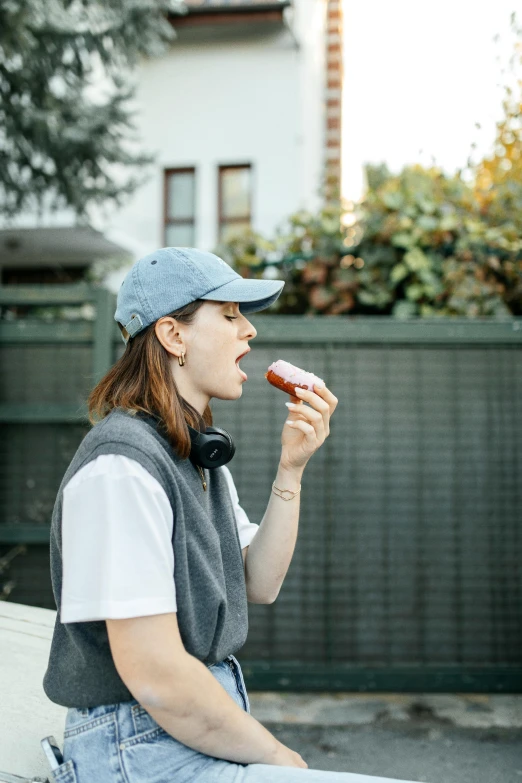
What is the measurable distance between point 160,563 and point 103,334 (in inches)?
117

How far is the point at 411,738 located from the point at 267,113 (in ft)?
40.8

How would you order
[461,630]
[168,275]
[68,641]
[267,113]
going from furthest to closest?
[267,113]
[461,630]
[168,275]
[68,641]

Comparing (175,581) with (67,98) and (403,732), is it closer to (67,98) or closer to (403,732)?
(403,732)

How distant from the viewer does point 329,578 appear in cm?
423

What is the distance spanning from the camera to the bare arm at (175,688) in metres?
1.42

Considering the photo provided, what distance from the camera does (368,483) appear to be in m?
4.30

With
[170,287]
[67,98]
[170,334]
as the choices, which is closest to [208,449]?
[170,334]

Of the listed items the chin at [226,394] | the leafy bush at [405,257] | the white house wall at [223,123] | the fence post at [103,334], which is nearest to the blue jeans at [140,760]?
the chin at [226,394]

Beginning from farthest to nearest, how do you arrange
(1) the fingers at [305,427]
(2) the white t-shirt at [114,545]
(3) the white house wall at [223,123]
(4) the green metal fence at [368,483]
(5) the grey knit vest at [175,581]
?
(3) the white house wall at [223,123] → (4) the green metal fence at [368,483] → (1) the fingers at [305,427] → (5) the grey knit vest at [175,581] → (2) the white t-shirt at [114,545]

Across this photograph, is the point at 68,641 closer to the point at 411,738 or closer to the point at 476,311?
the point at 411,738

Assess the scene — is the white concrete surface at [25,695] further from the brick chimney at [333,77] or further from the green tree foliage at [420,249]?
the brick chimney at [333,77]

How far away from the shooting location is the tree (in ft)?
26.9

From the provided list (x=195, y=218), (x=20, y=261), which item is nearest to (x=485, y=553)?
(x=195, y=218)

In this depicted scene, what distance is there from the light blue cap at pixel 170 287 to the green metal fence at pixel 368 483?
246 centimetres
